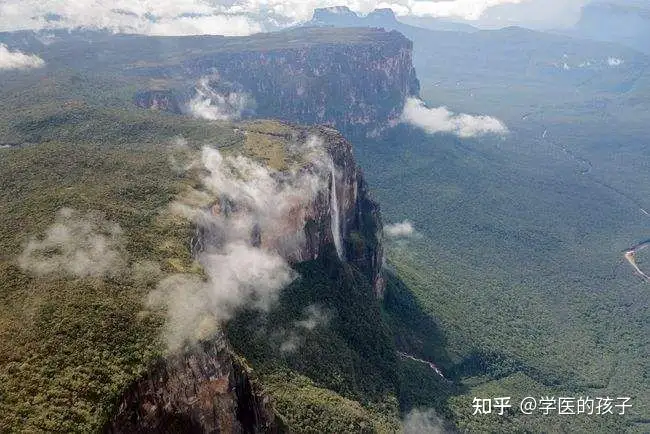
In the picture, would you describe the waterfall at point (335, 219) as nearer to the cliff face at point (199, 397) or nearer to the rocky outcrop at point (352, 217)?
the rocky outcrop at point (352, 217)

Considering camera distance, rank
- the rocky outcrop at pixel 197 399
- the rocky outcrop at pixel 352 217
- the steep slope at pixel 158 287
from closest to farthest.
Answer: the steep slope at pixel 158 287 → the rocky outcrop at pixel 197 399 → the rocky outcrop at pixel 352 217

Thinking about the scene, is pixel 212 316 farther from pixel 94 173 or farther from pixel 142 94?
pixel 142 94

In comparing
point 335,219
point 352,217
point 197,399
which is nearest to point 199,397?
point 197,399

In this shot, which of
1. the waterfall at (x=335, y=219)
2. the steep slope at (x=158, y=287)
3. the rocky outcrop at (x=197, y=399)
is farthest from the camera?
the waterfall at (x=335, y=219)

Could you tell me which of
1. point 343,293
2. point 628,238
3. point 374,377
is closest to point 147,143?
point 343,293

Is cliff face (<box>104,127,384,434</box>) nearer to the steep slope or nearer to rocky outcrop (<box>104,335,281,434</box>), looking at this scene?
rocky outcrop (<box>104,335,281,434</box>)

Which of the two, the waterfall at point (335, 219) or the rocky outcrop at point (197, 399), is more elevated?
the rocky outcrop at point (197, 399)

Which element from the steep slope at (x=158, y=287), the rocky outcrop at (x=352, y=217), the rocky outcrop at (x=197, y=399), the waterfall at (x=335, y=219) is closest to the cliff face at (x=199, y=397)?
the rocky outcrop at (x=197, y=399)
